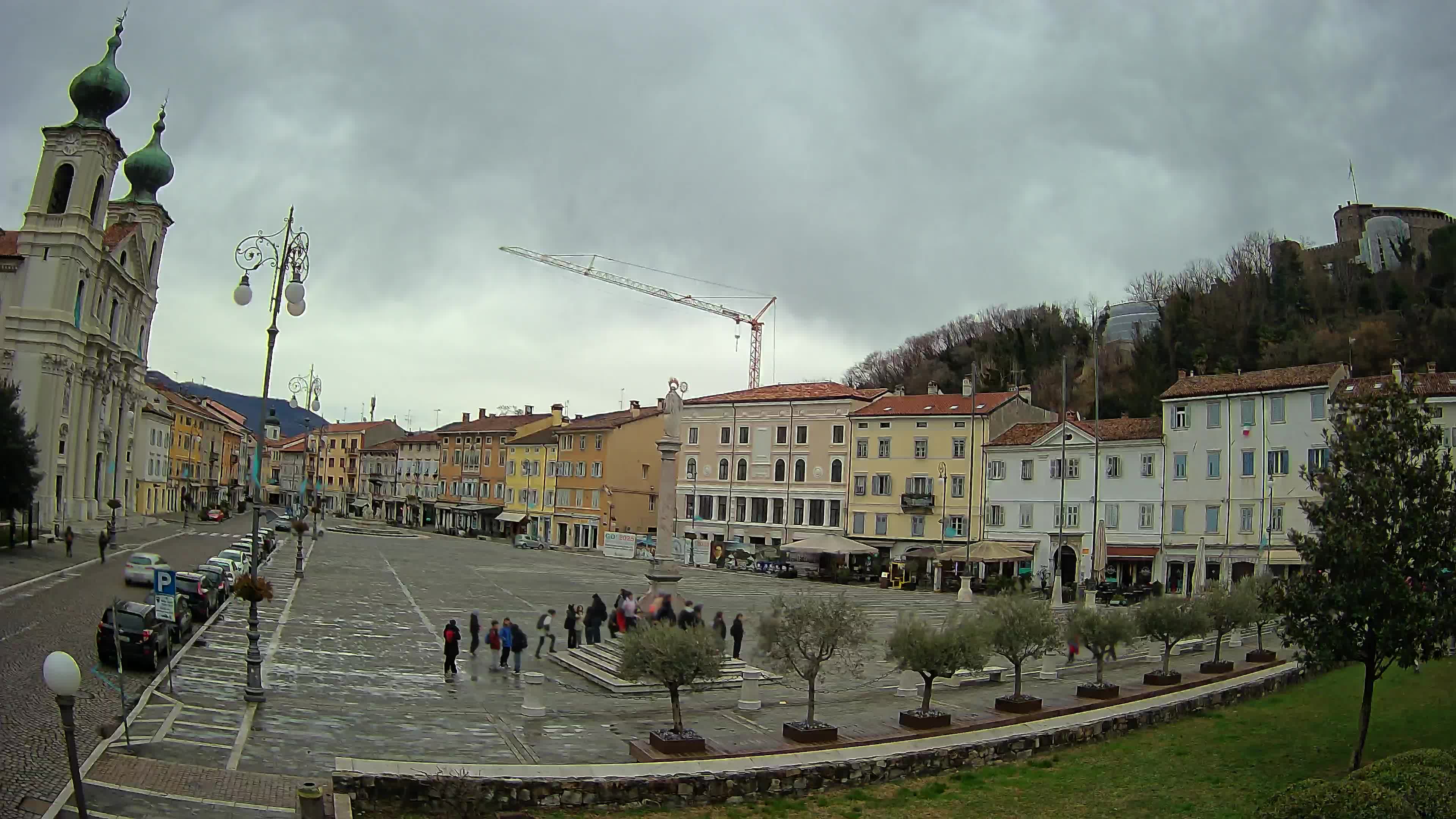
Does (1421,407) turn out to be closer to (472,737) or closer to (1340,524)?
(1340,524)

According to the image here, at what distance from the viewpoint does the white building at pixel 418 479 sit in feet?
381

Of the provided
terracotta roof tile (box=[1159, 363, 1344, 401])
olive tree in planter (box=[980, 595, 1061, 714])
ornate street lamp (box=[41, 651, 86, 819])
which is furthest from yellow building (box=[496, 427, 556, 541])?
→ ornate street lamp (box=[41, 651, 86, 819])

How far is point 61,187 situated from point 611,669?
5880 centimetres

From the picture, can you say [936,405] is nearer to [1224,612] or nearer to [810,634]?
[1224,612]

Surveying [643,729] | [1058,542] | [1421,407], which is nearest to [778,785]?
[643,729]

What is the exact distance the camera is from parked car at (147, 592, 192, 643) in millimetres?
25297

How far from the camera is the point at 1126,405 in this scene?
82125mm

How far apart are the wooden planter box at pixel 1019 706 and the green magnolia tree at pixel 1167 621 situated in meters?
5.14

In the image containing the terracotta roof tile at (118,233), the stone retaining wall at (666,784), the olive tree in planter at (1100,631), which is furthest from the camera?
the terracotta roof tile at (118,233)

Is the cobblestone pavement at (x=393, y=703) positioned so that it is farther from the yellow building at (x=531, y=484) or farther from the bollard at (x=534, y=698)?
the yellow building at (x=531, y=484)

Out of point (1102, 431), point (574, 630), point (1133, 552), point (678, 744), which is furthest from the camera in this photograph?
point (1102, 431)

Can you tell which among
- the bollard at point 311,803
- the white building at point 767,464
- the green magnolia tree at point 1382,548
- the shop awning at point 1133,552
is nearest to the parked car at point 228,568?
the bollard at point 311,803

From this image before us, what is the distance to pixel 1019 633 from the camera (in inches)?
872

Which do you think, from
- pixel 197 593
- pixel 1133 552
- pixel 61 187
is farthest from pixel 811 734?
pixel 61 187
